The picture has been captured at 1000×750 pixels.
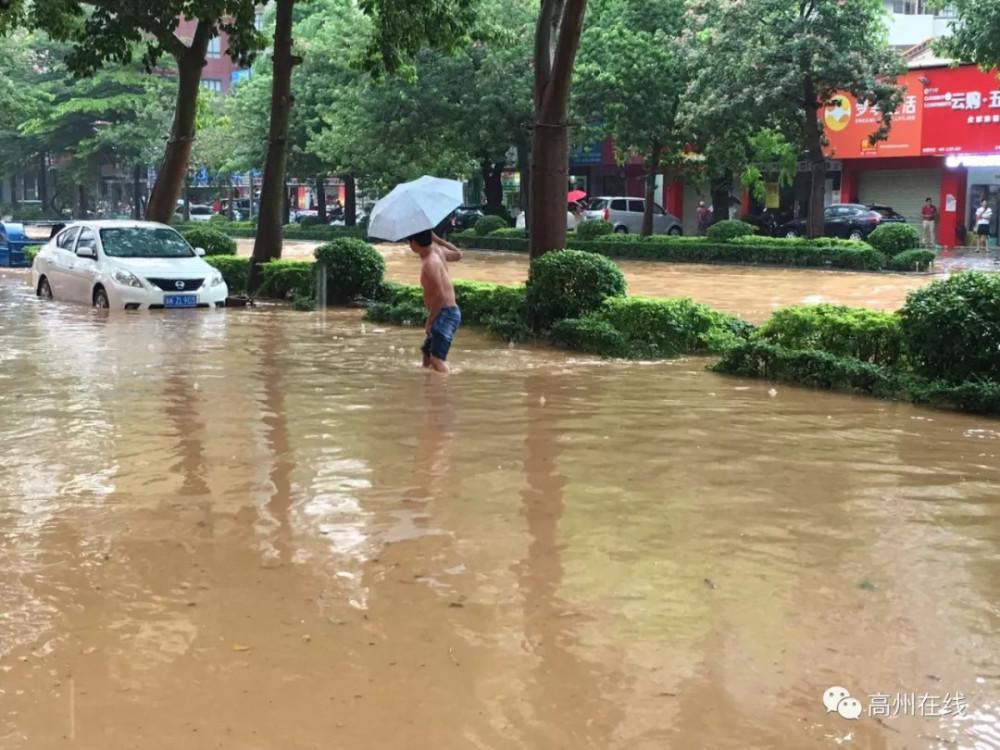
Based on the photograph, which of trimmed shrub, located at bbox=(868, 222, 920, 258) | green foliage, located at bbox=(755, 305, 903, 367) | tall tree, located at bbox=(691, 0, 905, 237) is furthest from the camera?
tall tree, located at bbox=(691, 0, 905, 237)

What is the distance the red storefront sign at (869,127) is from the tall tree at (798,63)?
197 inches

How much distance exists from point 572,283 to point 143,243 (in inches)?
298

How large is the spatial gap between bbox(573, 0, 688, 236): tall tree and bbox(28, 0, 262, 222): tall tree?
1340 cm

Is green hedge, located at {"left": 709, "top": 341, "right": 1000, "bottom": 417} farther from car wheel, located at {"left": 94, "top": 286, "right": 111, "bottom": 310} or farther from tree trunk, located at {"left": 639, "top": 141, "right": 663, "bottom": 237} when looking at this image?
tree trunk, located at {"left": 639, "top": 141, "right": 663, "bottom": 237}

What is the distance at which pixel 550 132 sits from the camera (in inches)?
537

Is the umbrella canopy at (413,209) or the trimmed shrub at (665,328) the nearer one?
the umbrella canopy at (413,209)

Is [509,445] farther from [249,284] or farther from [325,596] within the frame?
[249,284]

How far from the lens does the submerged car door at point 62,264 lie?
58.0 feet

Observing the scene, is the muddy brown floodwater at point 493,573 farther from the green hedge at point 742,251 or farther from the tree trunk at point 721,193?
the tree trunk at point 721,193

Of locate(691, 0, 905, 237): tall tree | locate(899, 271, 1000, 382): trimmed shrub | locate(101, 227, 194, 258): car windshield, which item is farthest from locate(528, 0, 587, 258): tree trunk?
locate(691, 0, 905, 237): tall tree

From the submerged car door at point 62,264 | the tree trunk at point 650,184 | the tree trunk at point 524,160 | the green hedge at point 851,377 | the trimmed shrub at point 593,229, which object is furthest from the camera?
the tree trunk at point 524,160

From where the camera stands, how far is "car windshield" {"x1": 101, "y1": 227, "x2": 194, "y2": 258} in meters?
17.0

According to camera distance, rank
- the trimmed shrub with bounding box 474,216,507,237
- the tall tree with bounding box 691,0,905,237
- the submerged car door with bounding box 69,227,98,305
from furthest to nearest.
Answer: the trimmed shrub with bounding box 474,216,507,237 < the tall tree with bounding box 691,0,905,237 < the submerged car door with bounding box 69,227,98,305

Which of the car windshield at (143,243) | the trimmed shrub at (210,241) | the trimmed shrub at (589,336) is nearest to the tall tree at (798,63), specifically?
the trimmed shrub at (210,241)
